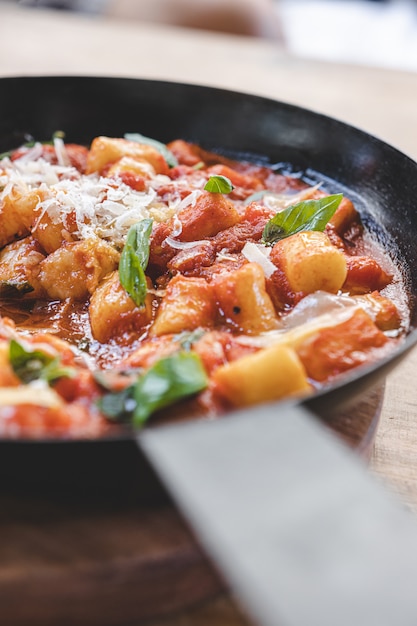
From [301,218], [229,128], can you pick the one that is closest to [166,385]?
[301,218]

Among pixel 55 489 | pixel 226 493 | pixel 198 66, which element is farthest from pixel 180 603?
pixel 198 66

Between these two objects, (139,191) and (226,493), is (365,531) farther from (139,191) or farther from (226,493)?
(139,191)

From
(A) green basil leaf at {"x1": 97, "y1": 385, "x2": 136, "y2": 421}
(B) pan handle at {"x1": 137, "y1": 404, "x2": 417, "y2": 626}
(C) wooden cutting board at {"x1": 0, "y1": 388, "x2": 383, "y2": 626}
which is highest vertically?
(B) pan handle at {"x1": 137, "y1": 404, "x2": 417, "y2": 626}

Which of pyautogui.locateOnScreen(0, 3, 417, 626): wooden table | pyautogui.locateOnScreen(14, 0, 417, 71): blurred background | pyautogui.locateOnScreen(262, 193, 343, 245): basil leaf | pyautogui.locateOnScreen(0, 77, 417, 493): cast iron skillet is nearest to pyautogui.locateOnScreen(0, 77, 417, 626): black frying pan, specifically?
pyautogui.locateOnScreen(0, 77, 417, 493): cast iron skillet

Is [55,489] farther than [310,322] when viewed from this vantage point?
No

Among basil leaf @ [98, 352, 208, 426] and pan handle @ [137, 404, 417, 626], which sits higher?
pan handle @ [137, 404, 417, 626]

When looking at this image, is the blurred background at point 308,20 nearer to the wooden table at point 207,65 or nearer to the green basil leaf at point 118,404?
the wooden table at point 207,65

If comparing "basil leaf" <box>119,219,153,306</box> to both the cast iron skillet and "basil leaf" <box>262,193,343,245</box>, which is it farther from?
the cast iron skillet

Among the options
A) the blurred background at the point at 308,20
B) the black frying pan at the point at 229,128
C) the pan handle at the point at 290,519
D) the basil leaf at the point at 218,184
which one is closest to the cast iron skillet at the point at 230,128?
the black frying pan at the point at 229,128
